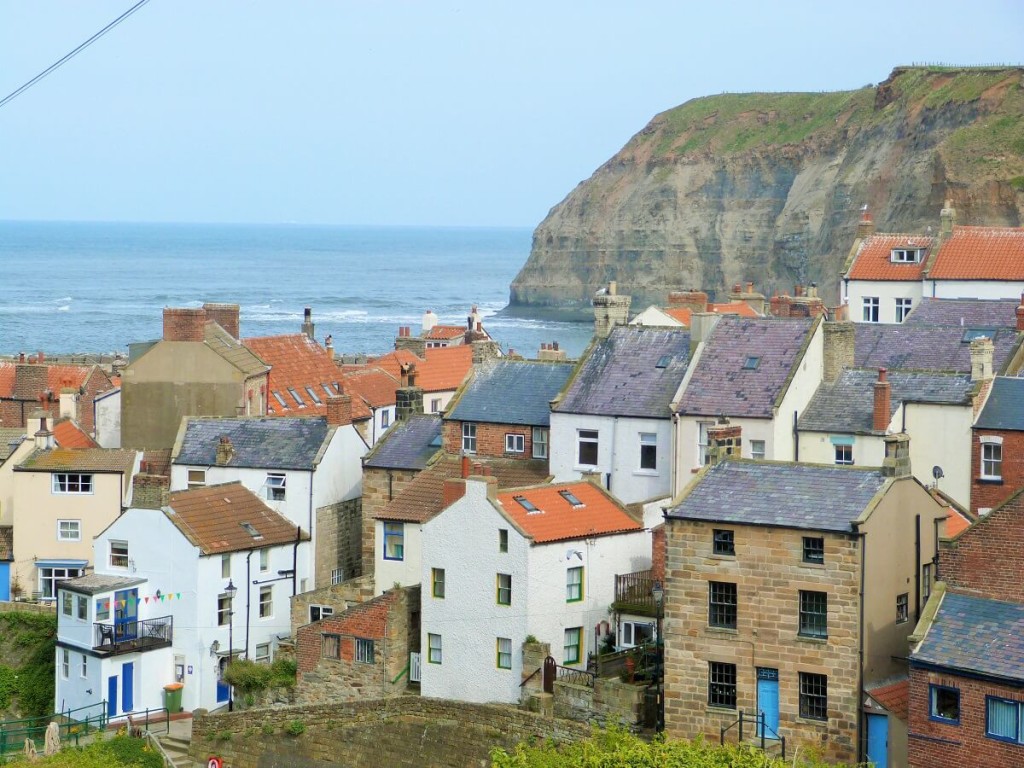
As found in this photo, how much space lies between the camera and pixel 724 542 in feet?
131

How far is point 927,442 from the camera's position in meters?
50.1

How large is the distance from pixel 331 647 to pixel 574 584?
7.08 metres

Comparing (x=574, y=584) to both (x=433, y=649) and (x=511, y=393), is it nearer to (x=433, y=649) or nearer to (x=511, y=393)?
(x=433, y=649)

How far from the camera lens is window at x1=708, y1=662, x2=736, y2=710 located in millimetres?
39625

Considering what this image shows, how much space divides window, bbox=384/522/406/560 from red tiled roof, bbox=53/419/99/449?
14.7m

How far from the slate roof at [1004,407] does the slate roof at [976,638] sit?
1298 cm

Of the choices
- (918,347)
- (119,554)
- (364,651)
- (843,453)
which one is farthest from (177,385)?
(918,347)

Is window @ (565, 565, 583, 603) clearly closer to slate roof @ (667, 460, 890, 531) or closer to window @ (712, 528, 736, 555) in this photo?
slate roof @ (667, 460, 890, 531)

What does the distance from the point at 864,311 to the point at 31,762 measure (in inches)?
1805

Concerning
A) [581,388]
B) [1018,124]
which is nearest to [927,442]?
[581,388]

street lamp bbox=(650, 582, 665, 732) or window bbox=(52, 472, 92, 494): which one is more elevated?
window bbox=(52, 472, 92, 494)

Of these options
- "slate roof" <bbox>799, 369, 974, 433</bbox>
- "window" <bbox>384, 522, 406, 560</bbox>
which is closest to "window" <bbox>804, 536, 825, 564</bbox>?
"slate roof" <bbox>799, 369, 974, 433</bbox>

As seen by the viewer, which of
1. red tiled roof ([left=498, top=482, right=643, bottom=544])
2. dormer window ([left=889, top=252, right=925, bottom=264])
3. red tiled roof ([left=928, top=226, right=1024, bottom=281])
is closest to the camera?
red tiled roof ([left=498, top=482, right=643, bottom=544])

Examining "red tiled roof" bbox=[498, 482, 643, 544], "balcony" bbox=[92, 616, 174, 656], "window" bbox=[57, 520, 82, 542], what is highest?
"red tiled roof" bbox=[498, 482, 643, 544]
